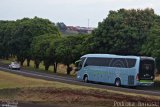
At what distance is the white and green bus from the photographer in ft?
140

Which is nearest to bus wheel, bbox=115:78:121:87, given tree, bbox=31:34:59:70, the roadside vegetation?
the roadside vegetation

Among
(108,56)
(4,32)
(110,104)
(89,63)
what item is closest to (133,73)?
(108,56)

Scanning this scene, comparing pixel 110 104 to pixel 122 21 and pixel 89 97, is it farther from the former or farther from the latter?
pixel 122 21

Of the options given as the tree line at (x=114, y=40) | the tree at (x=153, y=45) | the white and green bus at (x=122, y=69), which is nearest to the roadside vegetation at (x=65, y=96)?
the white and green bus at (x=122, y=69)

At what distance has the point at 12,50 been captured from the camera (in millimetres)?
99312

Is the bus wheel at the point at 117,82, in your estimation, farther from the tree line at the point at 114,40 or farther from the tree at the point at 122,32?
the tree at the point at 122,32

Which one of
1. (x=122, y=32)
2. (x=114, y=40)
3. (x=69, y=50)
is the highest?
(x=122, y=32)

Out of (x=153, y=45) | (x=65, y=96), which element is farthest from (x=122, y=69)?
(x=65, y=96)

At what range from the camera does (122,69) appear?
43.9 m

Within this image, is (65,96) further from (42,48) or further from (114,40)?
(42,48)

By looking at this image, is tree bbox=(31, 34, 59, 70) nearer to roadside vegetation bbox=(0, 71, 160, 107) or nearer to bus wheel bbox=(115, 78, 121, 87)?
bus wheel bbox=(115, 78, 121, 87)

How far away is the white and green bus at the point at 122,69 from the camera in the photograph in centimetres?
4281

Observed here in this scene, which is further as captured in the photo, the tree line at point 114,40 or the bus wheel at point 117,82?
the tree line at point 114,40

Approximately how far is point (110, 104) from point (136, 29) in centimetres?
3324
